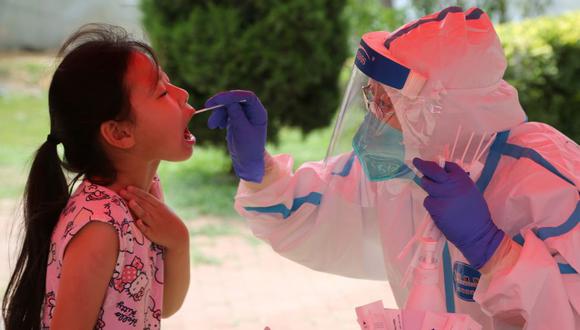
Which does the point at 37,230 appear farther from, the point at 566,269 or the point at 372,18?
the point at 372,18

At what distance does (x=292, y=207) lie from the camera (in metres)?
1.72

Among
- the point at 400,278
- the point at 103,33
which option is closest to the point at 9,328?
the point at 103,33

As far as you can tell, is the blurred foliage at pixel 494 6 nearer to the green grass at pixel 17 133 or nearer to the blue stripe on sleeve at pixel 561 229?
the green grass at pixel 17 133

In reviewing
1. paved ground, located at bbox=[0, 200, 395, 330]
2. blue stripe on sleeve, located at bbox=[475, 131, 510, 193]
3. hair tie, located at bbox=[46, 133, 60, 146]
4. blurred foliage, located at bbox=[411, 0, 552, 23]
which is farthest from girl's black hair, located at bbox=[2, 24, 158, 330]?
blurred foliage, located at bbox=[411, 0, 552, 23]

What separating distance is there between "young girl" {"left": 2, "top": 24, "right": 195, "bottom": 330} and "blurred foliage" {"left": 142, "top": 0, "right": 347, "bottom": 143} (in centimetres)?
259

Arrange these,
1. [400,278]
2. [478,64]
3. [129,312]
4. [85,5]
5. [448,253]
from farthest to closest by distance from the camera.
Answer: [85,5]
[400,278]
[448,253]
[478,64]
[129,312]

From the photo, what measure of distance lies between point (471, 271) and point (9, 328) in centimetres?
82

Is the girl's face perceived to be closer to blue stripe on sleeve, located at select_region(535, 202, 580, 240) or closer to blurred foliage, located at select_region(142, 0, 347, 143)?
blue stripe on sleeve, located at select_region(535, 202, 580, 240)

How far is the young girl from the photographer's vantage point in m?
1.20

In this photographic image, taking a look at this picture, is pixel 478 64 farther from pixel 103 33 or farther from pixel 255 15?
pixel 255 15

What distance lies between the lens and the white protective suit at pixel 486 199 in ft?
4.18

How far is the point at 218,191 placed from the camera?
4449 mm

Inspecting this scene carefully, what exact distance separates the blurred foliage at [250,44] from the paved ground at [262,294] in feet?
2.89

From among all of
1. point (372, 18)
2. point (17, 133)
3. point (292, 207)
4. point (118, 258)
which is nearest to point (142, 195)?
point (118, 258)
